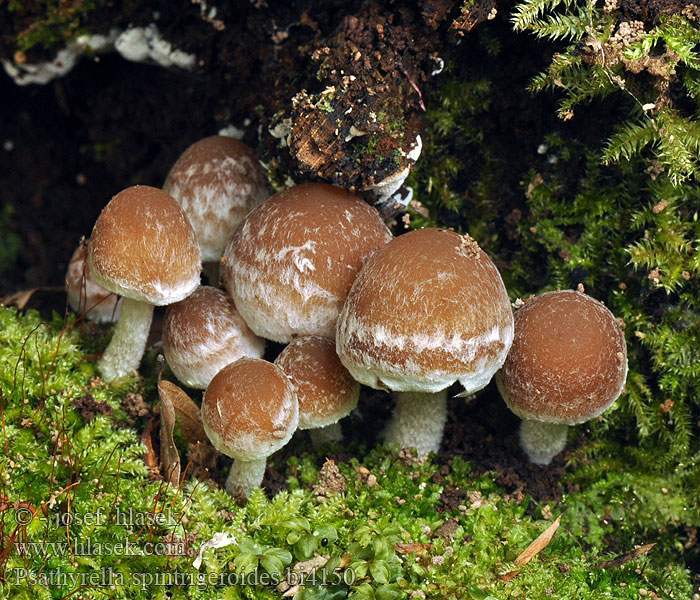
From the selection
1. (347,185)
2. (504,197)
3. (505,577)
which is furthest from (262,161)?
(505,577)

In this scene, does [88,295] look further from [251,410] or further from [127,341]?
[251,410]

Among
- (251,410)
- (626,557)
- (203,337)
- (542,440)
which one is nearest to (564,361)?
(542,440)

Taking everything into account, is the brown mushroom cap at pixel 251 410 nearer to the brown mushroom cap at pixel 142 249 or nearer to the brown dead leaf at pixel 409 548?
the brown mushroom cap at pixel 142 249

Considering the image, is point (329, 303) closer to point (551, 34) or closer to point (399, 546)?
point (399, 546)

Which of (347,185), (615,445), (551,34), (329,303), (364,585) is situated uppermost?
(551,34)

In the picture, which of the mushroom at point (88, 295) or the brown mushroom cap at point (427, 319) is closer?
the brown mushroom cap at point (427, 319)

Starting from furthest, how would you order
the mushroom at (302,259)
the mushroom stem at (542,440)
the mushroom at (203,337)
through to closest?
the mushroom stem at (542,440) → the mushroom at (203,337) → the mushroom at (302,259)

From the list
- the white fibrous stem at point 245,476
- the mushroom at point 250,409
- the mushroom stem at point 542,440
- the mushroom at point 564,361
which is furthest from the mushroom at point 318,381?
the mushroom stem at point 542,440
